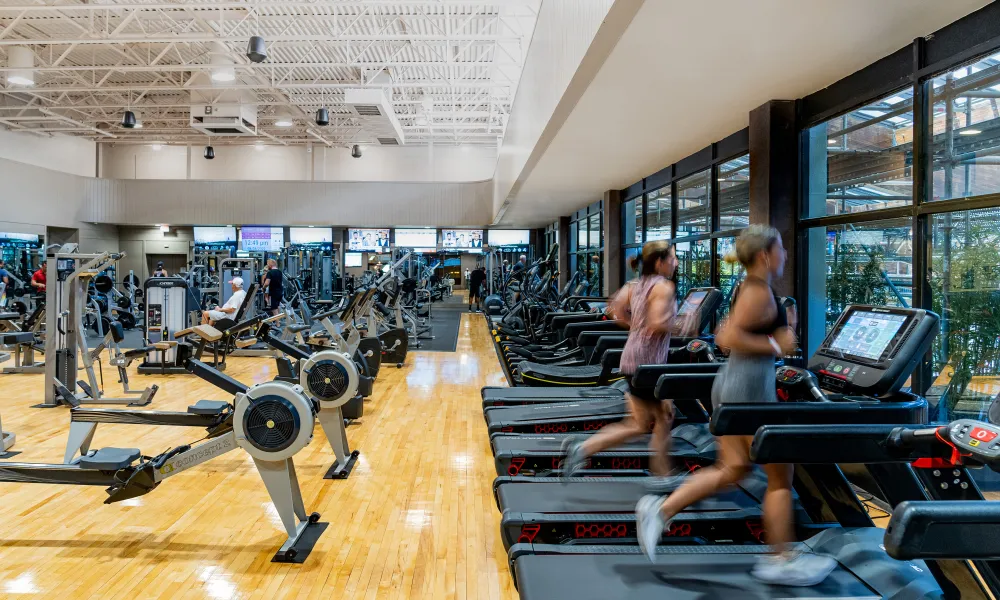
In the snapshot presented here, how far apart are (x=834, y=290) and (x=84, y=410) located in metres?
4.75

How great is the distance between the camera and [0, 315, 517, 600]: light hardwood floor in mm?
2758

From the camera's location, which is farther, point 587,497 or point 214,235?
point 214,235

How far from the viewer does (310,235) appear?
18.0 meters

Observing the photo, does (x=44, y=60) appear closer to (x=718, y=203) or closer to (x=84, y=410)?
(x=84, y=410)

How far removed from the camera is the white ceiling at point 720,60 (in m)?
2.86

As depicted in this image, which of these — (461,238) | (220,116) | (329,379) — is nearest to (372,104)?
(220,116)

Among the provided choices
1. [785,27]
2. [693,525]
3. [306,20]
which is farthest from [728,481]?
[306,20]

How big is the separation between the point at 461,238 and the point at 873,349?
52.9ft

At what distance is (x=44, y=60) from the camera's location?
37.9 feet

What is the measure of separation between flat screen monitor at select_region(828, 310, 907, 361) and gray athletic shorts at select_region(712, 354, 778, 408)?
408 millimetres

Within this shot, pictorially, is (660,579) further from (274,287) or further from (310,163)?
(310,163)

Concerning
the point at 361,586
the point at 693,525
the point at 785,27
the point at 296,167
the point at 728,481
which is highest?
the point at 296,167

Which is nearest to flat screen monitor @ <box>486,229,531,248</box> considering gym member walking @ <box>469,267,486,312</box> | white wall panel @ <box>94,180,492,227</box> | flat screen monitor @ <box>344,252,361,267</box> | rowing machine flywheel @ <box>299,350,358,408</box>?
white wall panel @ <box>94,180,492,227</box>

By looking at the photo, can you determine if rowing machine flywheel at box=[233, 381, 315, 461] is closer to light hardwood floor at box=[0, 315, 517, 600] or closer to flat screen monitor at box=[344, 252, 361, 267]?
light hardwood floor at box=[0, 315, 517, 600]
